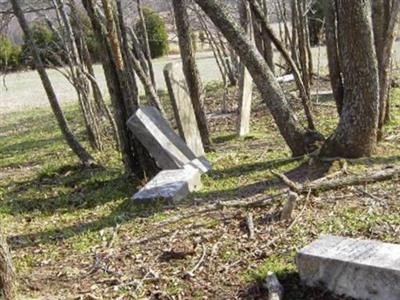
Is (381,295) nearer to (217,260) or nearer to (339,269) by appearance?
(339,269)

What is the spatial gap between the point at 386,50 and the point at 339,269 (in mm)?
4035

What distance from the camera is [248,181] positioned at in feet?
21.5

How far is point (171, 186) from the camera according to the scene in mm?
6293

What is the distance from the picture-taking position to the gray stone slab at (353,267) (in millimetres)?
3479

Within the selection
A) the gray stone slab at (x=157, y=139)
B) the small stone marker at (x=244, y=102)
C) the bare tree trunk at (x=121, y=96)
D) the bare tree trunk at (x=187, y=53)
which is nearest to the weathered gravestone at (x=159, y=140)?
the gray stone slab at (x=157, y=139)

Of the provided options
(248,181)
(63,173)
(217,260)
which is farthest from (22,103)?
(217,260)

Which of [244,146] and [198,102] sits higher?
[198,102]

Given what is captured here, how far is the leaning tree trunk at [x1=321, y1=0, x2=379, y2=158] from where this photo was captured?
18.7 feet

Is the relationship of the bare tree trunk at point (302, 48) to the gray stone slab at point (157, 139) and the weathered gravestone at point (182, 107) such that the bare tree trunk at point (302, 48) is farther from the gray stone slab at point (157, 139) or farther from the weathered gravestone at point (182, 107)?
the gray stone slab at point (157, 139)

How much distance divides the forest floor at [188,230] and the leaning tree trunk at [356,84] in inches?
9.3

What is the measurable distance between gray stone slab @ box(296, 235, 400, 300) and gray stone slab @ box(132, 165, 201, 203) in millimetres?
2421

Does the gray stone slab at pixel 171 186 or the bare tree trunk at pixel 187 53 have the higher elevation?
the bare tree trunk at pixel 187 53

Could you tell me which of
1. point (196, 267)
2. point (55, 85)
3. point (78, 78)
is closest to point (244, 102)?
point (78, 78)

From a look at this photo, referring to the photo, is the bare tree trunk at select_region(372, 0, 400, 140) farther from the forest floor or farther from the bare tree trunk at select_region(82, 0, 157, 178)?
the bare tree trunk at select_region(82, 0, 157, 178)
